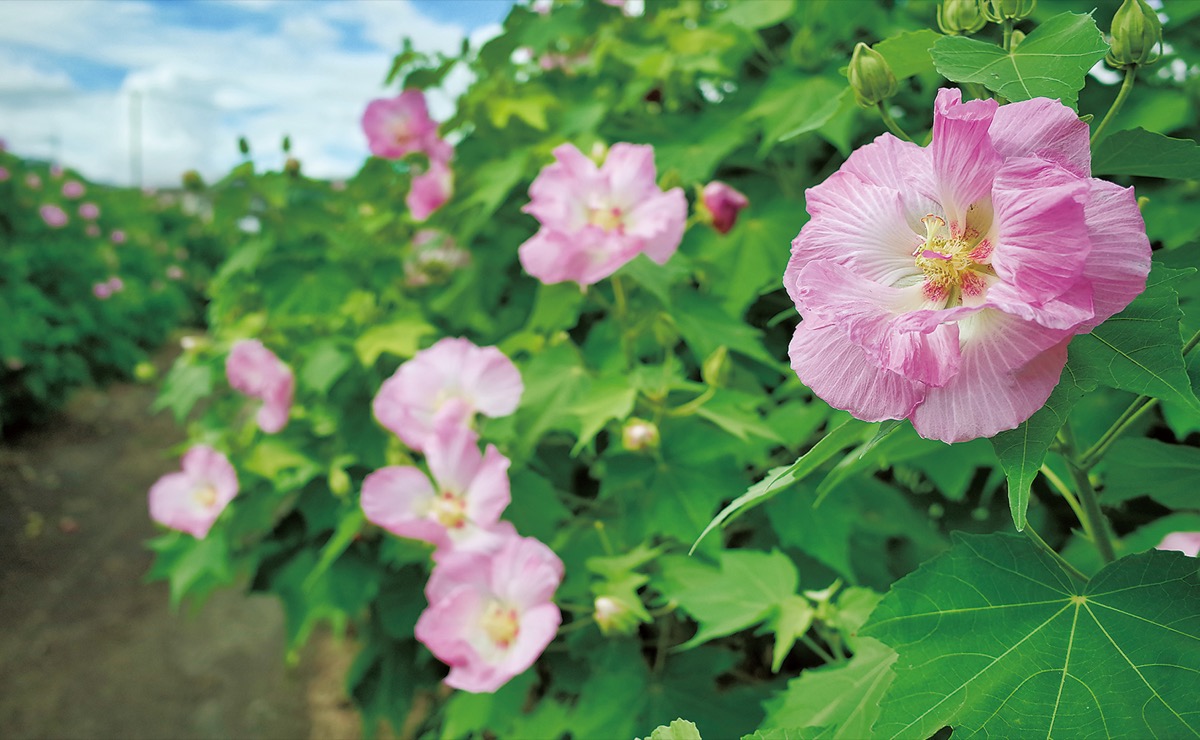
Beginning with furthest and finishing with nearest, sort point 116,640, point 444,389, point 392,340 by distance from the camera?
1. point 116,640
2. point 392,340
3. point 444,389

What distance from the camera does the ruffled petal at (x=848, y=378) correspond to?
19.3 inches

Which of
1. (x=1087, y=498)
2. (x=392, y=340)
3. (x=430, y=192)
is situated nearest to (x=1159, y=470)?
(x=1087, y=498)

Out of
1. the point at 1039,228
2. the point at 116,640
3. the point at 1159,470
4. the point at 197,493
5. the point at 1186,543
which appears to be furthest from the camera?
the point at 116,640

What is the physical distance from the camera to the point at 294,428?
1.77 m

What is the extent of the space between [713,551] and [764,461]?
0.15 m

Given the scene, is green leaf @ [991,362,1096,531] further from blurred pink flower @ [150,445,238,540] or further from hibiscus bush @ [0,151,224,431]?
hibiscus bush @ [0,151,224,431]

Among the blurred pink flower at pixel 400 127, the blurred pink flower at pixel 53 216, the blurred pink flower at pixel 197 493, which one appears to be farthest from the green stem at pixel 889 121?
the blurred pink flower at pixel 53 216

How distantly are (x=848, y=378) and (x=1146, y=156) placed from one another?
0.28 metres

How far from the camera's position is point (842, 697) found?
76 centimetres

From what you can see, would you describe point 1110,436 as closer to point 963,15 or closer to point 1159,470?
point 1159,470

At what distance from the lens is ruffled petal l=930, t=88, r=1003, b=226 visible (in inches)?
19.0

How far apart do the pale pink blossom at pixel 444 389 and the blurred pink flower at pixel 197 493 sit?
2.18ft

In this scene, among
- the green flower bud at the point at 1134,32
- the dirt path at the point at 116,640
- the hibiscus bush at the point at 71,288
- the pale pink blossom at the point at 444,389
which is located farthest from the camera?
the hibiscus bush at the point at 71,288

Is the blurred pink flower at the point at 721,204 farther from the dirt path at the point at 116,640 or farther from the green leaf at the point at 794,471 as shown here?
the dirt path at the point at 116,640
